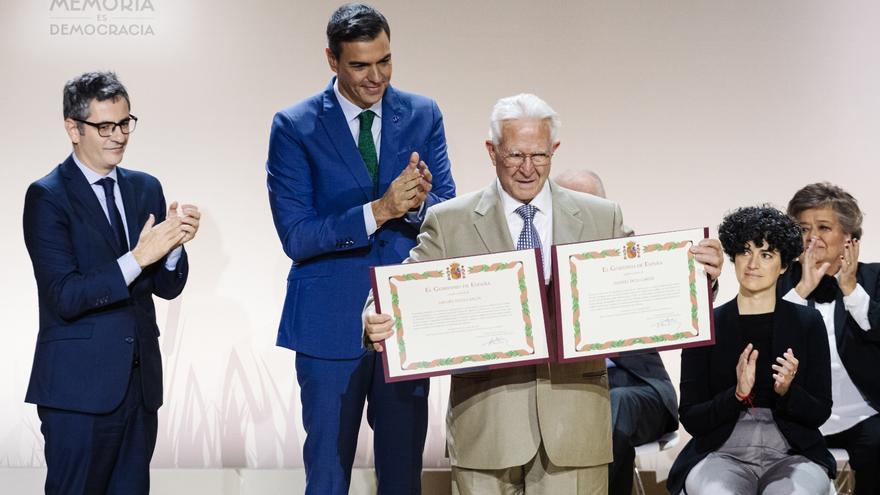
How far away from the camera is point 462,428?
8.89ft

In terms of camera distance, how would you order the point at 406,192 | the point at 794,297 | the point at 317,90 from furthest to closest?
the point at 317,90
the point at 794,297
the point at 406,192

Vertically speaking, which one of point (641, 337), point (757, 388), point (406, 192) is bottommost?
point (757, 388)

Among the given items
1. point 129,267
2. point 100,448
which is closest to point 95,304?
point 129,267

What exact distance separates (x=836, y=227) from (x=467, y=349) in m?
1.96

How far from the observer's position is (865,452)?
3820mm

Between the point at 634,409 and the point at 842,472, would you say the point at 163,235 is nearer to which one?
the point at 634,409

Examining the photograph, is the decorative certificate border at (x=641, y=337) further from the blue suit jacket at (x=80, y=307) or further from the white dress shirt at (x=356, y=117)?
the blue suit jacket at (x=80, y=307)

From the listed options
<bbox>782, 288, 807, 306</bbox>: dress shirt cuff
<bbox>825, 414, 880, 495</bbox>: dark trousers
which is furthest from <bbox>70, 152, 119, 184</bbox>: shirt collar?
<bbox>825, 414, 880, 495</bbox>: dark trousers

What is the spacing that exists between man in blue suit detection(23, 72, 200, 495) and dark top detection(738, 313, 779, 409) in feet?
5.71

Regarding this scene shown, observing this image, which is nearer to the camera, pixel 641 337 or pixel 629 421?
pixel 641 337

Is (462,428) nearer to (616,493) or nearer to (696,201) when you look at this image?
(616,493)

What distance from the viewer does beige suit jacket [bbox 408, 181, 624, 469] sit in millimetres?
2625

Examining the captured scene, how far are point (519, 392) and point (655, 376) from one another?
1509mm

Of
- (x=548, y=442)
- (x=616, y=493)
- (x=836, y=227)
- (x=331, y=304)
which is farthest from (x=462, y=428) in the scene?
(x=836, y=227)
